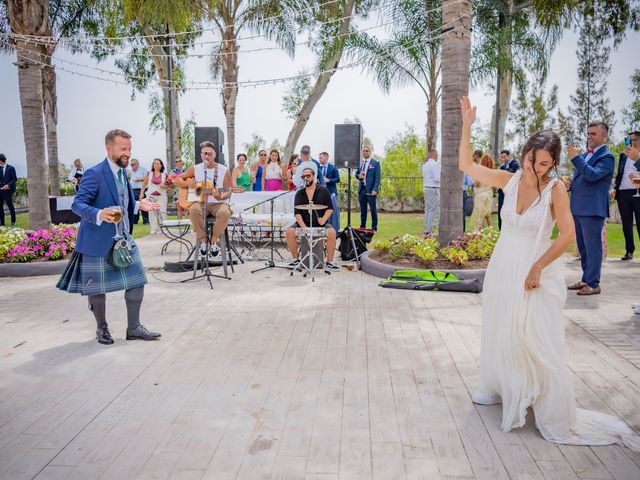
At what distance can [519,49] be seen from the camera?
68.3ft

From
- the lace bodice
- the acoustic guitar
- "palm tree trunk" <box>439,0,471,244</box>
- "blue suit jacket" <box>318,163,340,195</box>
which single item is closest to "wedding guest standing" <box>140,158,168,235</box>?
"blue suit jacket" <box>318,163,340,195</box>

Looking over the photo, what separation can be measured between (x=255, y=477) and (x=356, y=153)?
10.4 meters

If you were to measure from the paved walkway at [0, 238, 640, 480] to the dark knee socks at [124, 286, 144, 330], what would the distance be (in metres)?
0.22

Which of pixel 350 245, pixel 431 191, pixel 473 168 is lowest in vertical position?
pixel 350 245

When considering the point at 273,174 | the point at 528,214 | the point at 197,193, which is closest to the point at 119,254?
the point at 528,214

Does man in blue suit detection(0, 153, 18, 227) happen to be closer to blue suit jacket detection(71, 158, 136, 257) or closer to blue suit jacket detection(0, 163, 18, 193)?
blue suit jacket detection(0, 163, 18, 193)

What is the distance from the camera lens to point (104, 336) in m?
5.54

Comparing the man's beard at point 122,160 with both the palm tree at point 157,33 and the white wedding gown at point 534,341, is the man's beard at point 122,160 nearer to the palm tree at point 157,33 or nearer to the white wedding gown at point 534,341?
the white wedding gown at point 534,341

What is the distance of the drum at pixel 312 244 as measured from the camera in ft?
29.8

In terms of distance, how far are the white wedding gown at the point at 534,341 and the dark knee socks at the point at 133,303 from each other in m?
3.23

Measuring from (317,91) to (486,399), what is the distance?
65.1ft

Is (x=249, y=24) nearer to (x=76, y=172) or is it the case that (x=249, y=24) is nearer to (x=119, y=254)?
(x=76, y=172)

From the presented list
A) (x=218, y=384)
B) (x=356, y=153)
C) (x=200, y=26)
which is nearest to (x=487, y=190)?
(x=356, y=153)

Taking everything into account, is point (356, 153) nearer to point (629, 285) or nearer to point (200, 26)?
point (629, 285)
